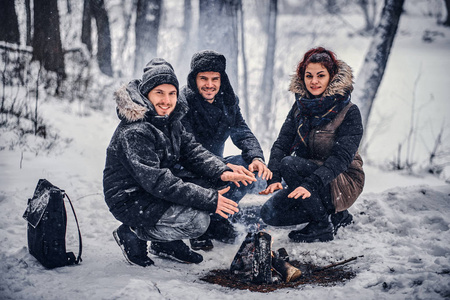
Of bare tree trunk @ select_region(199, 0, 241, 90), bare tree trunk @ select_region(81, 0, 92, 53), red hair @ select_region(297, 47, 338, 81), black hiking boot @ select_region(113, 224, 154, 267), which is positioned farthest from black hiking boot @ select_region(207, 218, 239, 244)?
bare tree trunk @ select_region(81, 0, 92, 53)

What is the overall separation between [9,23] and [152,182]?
5227 millimetres

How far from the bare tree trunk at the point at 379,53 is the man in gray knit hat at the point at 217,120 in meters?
3.57

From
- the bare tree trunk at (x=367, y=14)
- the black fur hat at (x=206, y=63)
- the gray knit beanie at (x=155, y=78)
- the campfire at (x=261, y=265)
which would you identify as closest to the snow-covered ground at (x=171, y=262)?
the campfire at (x=261, y=265)

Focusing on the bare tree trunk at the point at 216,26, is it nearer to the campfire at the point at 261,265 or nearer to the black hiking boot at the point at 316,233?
the black hiking boot at the point at 316,233

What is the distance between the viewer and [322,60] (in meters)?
2.93

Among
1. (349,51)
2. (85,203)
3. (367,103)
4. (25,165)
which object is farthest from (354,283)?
(349,51)

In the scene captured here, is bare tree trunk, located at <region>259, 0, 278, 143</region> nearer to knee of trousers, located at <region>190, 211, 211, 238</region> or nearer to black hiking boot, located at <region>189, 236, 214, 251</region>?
black hiking boot, located at <region>189, 236, 214, 251</region>

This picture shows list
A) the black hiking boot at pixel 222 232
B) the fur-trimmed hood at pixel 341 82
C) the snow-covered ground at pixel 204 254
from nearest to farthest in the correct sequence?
the snow-covered ground at pixel 204 254
the fur-trimmed hood at pixel 341 82
the black hiking boot at pixel 222 232

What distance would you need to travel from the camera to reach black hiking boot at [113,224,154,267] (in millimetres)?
2455

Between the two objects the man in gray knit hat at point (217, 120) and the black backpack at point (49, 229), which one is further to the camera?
the man in gray knit hat at point (217, 120)

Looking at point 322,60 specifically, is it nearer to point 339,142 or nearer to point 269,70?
point 339,142

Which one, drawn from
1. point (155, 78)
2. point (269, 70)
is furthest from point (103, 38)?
point (155, 78)

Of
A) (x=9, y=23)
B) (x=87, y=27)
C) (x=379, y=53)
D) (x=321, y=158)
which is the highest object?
(x=87, y=27)

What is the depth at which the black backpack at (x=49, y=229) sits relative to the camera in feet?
7.30
